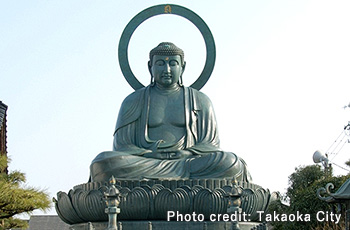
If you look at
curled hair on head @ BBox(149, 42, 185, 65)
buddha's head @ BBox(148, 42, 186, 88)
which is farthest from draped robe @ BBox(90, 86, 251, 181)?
curled hair on head @ BBox(149, 42, 185, 65)

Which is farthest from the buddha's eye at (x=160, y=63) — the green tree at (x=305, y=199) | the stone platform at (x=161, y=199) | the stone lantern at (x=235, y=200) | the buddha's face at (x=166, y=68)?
the stone lantern at (x=235, y=200)

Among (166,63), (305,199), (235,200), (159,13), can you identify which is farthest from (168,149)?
(235,200)

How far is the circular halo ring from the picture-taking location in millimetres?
14562

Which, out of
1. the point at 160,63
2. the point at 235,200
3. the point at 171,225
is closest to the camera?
the point at 235,200

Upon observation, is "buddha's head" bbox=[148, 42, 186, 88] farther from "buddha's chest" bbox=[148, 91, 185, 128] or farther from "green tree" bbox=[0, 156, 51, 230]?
"green tree" bbox=[0, 156, 51, 230]

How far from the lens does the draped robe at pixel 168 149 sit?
12281mm

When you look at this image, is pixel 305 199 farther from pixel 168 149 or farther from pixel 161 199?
pixel 168 149

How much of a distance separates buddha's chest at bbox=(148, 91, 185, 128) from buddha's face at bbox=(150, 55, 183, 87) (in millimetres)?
286

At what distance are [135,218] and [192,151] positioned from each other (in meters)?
1.94

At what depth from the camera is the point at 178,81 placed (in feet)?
46.6

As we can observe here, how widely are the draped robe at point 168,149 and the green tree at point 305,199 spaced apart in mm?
1125

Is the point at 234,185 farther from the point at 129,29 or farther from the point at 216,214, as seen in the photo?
the point at 129,29

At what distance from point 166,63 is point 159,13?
1313mm

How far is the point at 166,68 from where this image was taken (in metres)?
13.8
